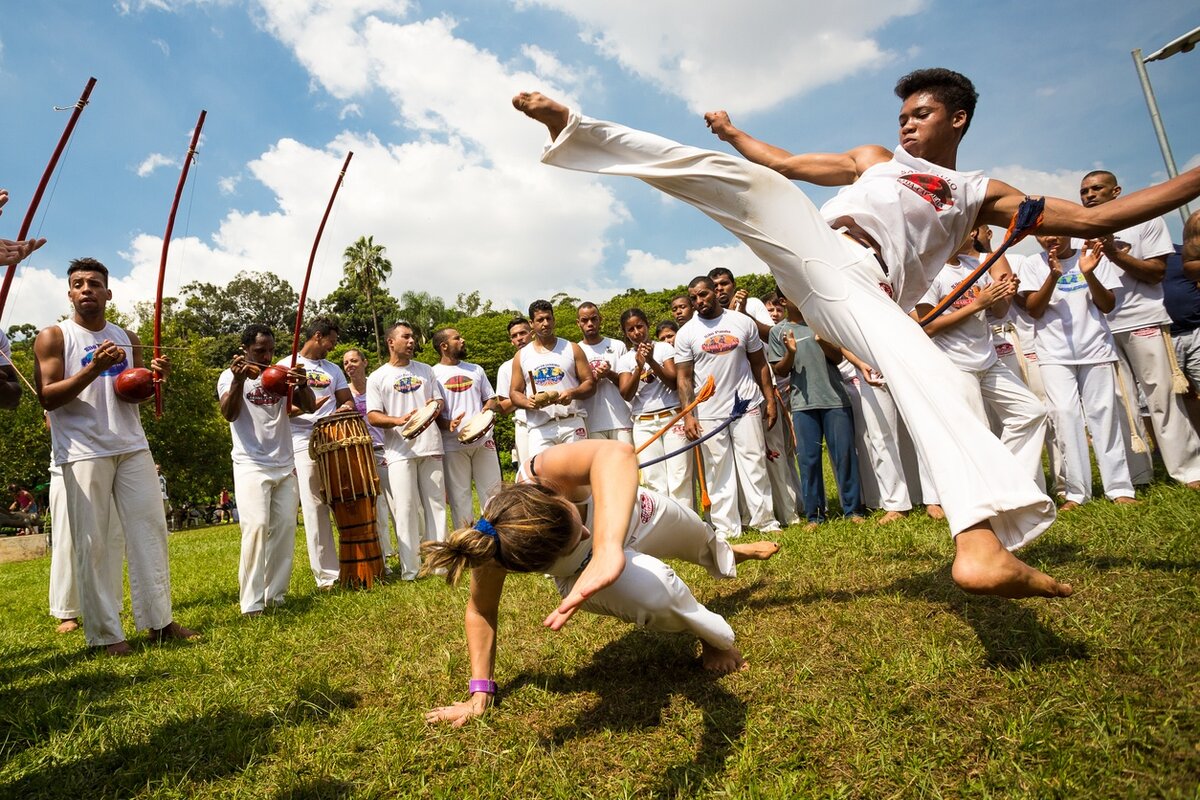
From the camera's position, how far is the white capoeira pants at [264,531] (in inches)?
230

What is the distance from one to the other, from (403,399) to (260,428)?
1.62 metres

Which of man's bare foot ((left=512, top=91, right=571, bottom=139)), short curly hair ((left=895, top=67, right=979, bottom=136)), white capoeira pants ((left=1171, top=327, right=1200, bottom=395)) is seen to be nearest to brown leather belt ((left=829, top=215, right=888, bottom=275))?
short curly hair ((left=895, top=67, right=979, bottom=136))

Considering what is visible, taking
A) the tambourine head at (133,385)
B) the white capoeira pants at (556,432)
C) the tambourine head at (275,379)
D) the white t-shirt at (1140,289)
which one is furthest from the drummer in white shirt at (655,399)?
the tambourine head at (133,385)

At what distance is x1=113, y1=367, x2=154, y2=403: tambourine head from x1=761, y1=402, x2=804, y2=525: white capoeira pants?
210 inches

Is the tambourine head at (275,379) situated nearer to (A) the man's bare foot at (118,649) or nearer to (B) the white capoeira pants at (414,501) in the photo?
(B) the white capoeira pants at (414,501)

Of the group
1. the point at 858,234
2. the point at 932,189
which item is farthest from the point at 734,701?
the point at 932,189

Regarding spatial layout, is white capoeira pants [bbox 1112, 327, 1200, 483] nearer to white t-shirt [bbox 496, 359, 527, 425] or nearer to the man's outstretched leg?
the man's outstretched leg

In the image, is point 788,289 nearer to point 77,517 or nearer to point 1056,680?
point 1056,680

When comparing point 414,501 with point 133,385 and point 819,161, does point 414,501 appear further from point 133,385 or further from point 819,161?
point 819,161

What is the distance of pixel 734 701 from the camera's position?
279 cm

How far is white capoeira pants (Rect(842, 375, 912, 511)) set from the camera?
21.5ft

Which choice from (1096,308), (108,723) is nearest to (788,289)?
(108,723)

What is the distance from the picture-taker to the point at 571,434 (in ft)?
24.9

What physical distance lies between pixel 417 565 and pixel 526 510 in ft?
15.4
